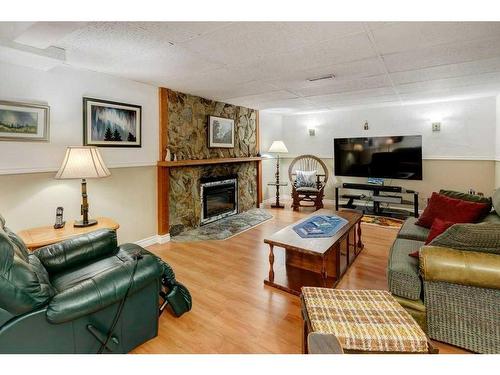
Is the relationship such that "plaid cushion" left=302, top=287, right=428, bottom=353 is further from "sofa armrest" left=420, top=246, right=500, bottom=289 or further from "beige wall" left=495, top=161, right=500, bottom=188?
"beige wall" left=495, top=161, right=500, bottom=188

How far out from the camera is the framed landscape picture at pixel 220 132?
4.55 meters

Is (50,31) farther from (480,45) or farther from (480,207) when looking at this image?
(480,207)

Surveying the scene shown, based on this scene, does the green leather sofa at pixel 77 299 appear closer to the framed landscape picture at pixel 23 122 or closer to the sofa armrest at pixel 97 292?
the sofa armrest at pixel 97 292

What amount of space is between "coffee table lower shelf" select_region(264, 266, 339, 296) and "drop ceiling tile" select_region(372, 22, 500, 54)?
2.09 metres

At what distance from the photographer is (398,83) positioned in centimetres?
360

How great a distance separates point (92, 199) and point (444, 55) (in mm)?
3908

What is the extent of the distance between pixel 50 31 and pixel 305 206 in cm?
515

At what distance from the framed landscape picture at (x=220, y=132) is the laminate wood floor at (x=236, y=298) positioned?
1767 millimetres

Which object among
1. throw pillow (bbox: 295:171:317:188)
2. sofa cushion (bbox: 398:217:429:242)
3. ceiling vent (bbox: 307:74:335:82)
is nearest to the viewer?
sofa cushion (bbox: 398:217:429:242)

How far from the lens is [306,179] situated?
19.5 ft

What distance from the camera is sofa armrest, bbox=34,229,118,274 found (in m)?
1.85

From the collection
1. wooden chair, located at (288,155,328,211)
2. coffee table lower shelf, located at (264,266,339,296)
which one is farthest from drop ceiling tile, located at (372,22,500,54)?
wooden chair, located at (288,155,328,211)

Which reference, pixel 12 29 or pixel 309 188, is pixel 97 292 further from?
pixel 309 188
